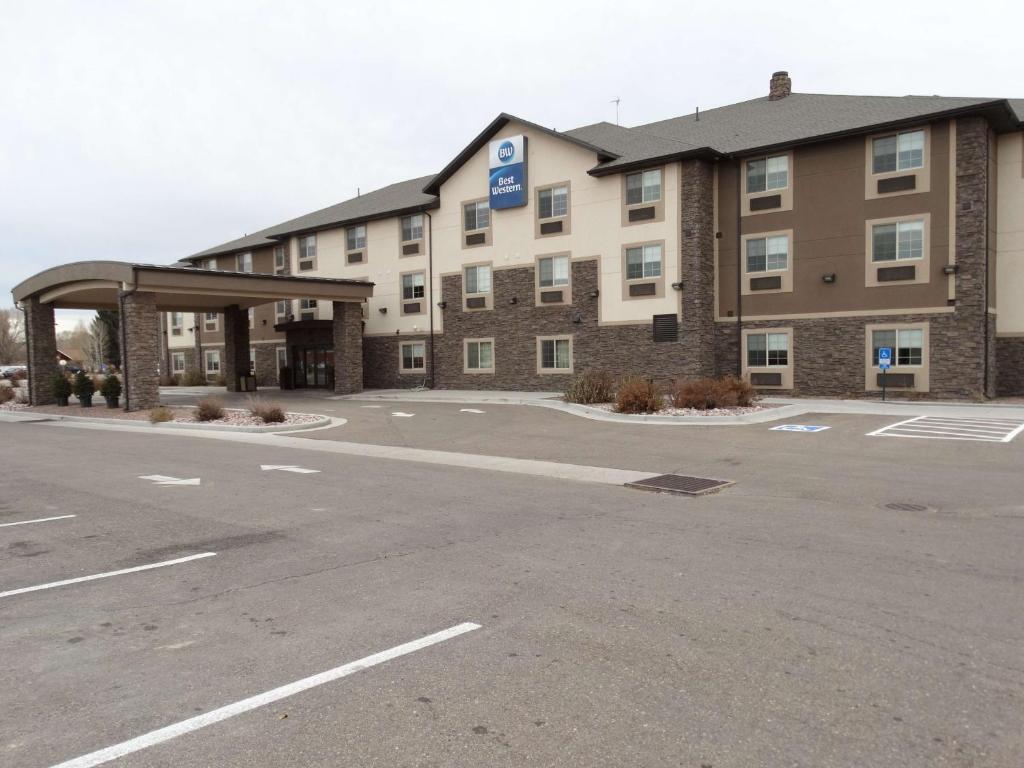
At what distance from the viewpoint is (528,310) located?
30.8m

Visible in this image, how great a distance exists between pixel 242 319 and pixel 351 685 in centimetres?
3625

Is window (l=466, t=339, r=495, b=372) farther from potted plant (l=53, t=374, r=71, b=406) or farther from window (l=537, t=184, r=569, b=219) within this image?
potted plant (l=53, t=374, r=71, b=406)

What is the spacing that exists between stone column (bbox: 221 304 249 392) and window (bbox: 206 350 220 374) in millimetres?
9802

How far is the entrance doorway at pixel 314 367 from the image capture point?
38.7 m

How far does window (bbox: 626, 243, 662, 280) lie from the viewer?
89.0ft

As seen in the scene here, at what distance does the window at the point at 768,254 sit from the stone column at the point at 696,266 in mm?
1592

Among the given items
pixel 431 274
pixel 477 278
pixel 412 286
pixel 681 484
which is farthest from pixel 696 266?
pixel 681 484

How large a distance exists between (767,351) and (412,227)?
17886mm

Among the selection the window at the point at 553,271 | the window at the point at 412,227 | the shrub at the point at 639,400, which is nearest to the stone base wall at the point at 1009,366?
the shrub at the point at 639,400

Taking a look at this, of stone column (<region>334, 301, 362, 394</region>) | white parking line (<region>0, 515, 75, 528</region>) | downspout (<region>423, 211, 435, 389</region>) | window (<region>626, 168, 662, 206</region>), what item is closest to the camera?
white parking line (<region>0, 515, 75, 528</region>)

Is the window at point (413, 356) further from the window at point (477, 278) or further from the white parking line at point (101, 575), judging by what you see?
the white parking line at point (101, 575)

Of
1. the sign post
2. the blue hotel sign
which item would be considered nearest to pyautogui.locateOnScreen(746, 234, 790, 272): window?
the sign post

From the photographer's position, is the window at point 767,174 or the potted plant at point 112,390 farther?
the potted plant at point 112,390

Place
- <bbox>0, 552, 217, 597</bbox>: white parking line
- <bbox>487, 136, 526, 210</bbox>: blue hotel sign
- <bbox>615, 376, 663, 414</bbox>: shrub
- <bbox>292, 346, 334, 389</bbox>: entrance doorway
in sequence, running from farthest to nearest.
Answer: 1. <bbox>292, 346, 334, 389</bbox>: entrance doorway
2. <bbox>487, 136, 526, 210</bbox>: blue hotel sign
3. <bbox>615, 376, 663, 414</bbox>: shrub
4. <bbox>0, 552, 217, 597</bbox>: white parking line
